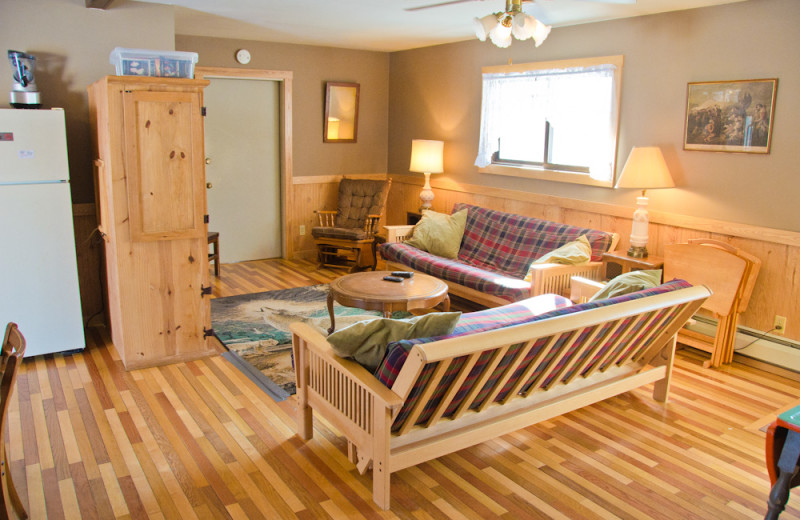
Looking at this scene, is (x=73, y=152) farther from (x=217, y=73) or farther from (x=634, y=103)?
(x=634, y=103)

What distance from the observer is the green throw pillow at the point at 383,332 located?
2.49 meters

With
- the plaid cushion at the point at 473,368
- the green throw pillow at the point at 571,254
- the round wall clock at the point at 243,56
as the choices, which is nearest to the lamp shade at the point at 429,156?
the round wall clock at the point at 243,56

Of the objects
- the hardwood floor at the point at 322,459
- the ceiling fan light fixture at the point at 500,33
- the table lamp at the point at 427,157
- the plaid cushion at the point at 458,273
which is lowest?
the hardwood floor at the point at 322,459

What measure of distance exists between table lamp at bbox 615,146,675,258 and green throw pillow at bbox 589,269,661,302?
3.73ft

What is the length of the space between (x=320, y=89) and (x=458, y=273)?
298 cm

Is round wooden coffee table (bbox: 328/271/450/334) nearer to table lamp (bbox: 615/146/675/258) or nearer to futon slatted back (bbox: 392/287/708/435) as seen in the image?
futon slatted back (bbox: 392/287/708/435)

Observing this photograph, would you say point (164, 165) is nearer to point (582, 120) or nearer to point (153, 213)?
point (153, 213)

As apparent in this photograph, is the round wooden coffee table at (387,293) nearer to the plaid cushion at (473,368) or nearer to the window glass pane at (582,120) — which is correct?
the plaid cushion at (473,368)

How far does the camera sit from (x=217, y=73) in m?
6.18

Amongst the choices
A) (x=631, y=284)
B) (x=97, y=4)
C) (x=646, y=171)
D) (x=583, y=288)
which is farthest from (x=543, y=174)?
(x=97, y=4)

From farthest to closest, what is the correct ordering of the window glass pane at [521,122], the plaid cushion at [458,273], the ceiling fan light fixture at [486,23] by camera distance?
the window glass pane at [521,122], the plaid cushion at [458,273], the ceiling fan light fixture at [486,23]

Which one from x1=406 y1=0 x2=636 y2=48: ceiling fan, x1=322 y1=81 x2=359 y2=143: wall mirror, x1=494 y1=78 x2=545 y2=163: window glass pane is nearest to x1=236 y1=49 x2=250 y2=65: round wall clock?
x1=322 y1=81 x2=359 y2=143: wall mirror

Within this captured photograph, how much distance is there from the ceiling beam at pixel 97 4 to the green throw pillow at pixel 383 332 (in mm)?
3090

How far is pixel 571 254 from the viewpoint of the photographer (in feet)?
14.9
